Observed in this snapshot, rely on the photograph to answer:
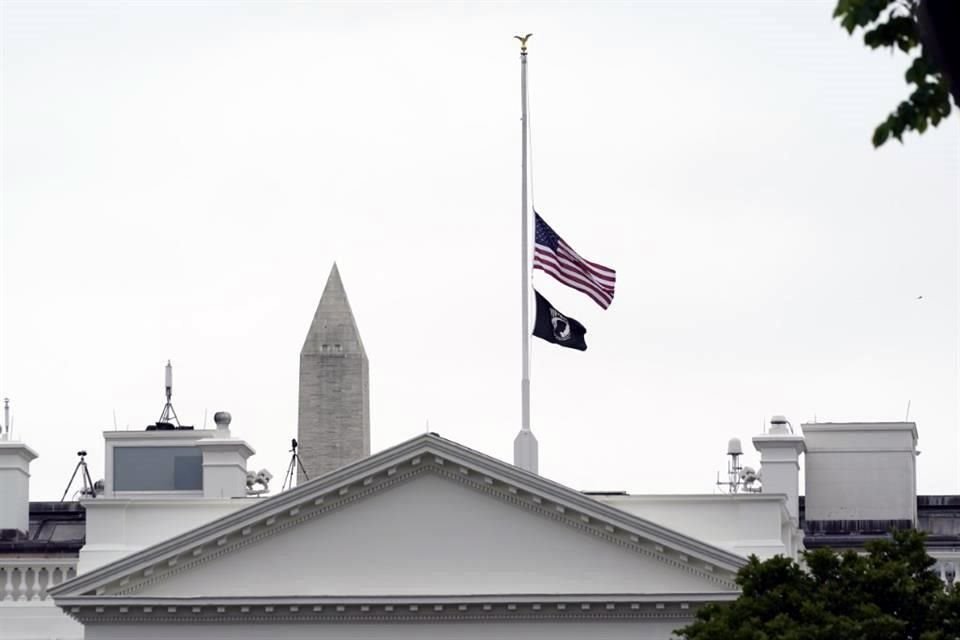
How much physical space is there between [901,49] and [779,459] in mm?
41471

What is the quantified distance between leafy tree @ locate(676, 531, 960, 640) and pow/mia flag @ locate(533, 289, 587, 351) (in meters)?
13.7

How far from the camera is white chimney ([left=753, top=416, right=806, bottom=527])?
51.8 m

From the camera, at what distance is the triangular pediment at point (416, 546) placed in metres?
43.9

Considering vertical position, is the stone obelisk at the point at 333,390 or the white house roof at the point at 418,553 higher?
the stone obelisk at the point at 333,390

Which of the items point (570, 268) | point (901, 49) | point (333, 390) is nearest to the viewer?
point (901, 49)

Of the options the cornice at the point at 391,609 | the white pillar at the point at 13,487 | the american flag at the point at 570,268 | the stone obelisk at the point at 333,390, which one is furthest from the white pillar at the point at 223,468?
the stone obelisk at the point at 333,390

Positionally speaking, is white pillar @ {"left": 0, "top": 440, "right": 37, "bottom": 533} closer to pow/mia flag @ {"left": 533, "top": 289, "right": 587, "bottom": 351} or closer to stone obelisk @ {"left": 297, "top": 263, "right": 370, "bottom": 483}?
pow/mia flag @ {"left": 533, "top": 289, "right": 587, "bottom": 351}

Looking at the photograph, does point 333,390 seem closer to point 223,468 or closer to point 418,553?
point 223,468

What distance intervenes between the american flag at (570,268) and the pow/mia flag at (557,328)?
1197mm

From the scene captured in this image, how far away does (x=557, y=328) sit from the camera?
4762 centimetres

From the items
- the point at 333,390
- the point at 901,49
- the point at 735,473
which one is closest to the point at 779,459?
the point at 735,473

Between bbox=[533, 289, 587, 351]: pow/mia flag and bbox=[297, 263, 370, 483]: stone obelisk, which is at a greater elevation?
bbox=[297, 263, 370, 483]: stone obelisk

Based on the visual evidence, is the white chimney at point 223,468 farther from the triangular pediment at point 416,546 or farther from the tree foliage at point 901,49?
the tree foliage at point 901,49

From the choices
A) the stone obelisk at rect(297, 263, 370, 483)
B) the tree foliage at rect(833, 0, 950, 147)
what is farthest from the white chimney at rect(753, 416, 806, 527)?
the tree foliage at rect(833, 0, 950, 147)
